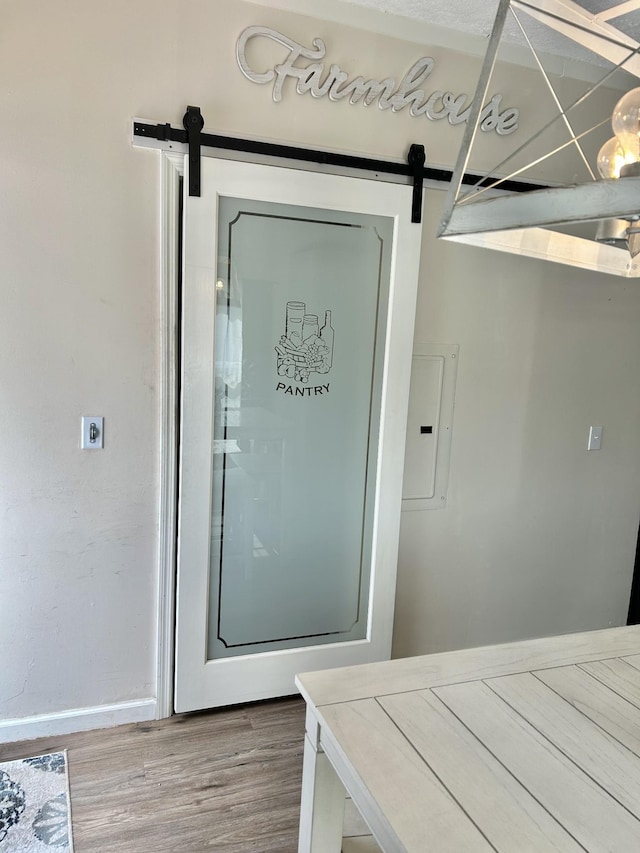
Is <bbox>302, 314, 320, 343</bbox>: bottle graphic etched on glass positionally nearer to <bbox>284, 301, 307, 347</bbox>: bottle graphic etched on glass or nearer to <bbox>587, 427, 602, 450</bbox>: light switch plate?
<bbox>284, 301, 307, 347</bbox>: bottle graphic etched on glass

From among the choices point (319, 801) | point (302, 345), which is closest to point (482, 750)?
point (319, 801)

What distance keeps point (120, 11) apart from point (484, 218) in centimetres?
169

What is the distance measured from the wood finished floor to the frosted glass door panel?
11.6 inches

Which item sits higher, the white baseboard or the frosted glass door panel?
the frosted glass door panel

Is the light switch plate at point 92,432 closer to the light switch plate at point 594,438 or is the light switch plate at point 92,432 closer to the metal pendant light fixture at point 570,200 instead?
the metal pendant light fixture at point 570,200

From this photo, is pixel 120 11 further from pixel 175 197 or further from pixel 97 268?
pixel 97 268

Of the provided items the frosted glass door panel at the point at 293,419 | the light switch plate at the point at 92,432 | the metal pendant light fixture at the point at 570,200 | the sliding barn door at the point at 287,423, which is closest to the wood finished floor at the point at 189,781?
the sliding barn door at the point at 287,423

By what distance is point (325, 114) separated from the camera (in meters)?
2.28

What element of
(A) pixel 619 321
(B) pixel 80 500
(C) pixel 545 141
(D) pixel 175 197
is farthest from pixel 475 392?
(B) pixel 80 500

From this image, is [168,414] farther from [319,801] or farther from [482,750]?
[482,750]

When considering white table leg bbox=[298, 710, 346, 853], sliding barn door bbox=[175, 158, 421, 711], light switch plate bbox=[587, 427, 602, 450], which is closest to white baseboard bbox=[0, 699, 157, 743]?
sliding barn door bbox=[175, 158, 421, 711]

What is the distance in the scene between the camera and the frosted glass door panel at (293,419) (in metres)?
2.28

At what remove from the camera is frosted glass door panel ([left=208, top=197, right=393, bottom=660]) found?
2.28 m

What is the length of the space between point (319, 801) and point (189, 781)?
3.23 feet
